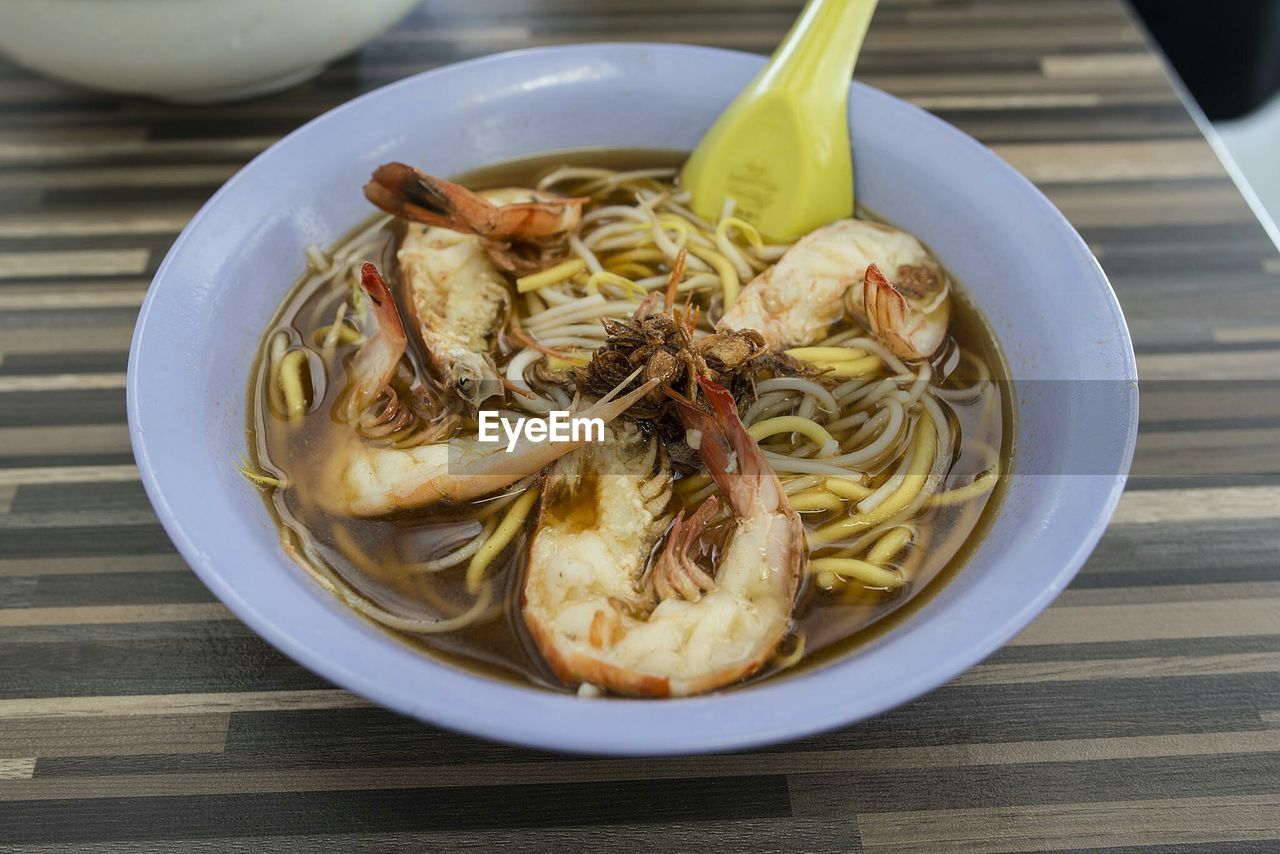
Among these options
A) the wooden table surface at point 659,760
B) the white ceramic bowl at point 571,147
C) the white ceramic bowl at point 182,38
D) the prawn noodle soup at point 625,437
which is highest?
the white ceramic bowl at point 182,38

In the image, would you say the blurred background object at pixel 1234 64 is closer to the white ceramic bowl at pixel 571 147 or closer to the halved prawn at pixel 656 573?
the white ceramic bowl at pixel 571 147

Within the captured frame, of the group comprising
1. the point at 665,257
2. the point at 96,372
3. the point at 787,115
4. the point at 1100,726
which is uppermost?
the point at 787,115

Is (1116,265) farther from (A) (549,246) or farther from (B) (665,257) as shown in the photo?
(A) (549,246)

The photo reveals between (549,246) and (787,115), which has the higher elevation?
(787,115)

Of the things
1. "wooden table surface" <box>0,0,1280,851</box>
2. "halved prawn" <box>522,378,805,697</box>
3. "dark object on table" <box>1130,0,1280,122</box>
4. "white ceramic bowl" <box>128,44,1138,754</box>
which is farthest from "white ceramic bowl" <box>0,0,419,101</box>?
"dark object on table" <box>1130,0,1280,122</box>

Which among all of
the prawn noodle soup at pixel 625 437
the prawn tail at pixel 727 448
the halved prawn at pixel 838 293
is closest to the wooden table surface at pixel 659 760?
the prawn noodle soup at pixel 625 437

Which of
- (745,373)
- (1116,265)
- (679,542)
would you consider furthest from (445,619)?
(1116,265)

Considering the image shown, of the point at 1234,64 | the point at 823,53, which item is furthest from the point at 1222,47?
the point at 823,53

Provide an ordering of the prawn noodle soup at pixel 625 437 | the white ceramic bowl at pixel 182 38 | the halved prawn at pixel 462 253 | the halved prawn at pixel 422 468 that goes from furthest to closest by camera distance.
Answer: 1. the white ceramic bowl at pixel 182 38
2. the halved prawn at pixel 462 253
3. the halved prawn at pixel 422 468
4. the prawn noodle soup at pixel 625 437
